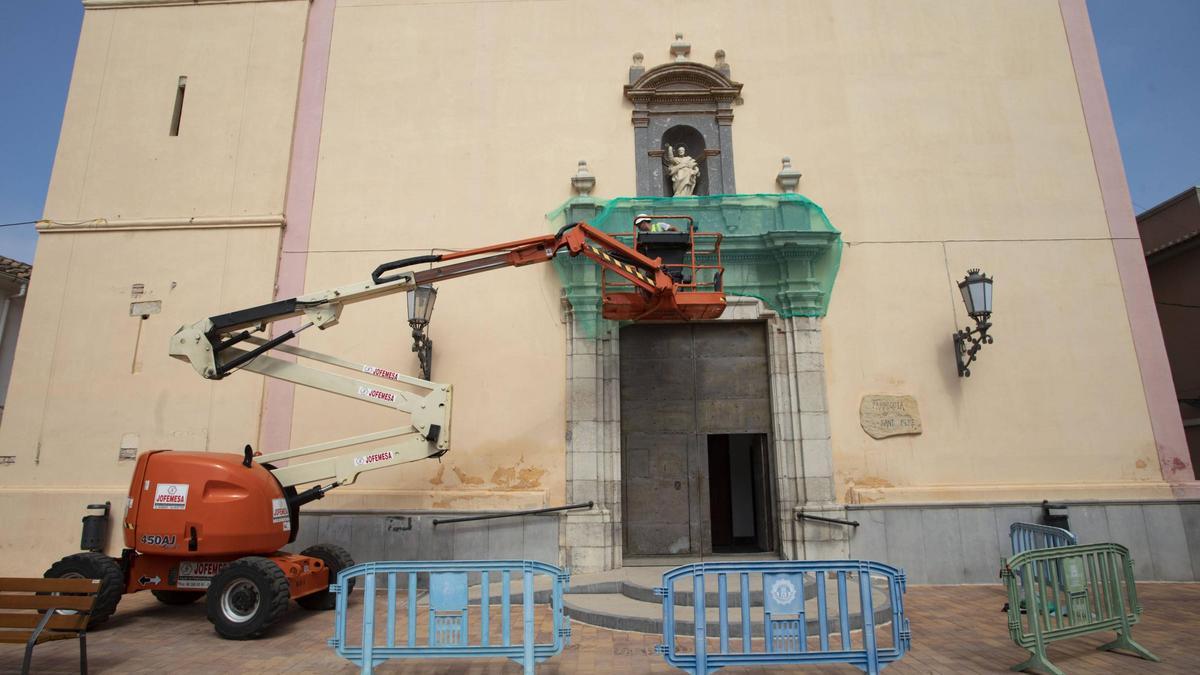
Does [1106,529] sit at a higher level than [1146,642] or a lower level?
higher

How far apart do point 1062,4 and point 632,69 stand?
6.57 m

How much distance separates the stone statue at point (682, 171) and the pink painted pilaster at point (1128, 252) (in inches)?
224

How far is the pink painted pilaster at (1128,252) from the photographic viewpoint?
8.26 m

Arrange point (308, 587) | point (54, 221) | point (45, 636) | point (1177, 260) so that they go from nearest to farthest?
point (45, 636)
point (308, 587)
point (54, 221)
point (1177, 260)

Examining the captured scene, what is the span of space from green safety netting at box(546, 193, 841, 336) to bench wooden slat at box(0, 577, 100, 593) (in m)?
5.57

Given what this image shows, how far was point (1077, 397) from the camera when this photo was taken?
27.7 feet

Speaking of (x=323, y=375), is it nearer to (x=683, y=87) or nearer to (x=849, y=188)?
(x=683, y=87)

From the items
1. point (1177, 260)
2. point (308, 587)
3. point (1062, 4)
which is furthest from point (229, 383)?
point (1177, 260)

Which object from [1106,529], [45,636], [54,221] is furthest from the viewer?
[54,221]

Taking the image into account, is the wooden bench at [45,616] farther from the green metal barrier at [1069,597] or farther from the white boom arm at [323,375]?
the green metal barrier at [1069,597]

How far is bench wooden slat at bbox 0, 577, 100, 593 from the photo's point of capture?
14.7 ft

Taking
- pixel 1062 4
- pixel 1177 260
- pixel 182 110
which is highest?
pixel 1062 4

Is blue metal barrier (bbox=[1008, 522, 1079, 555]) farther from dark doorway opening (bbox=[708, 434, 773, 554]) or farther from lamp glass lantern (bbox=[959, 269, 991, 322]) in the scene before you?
dark doorway opening (bbox=[708, 434, 773, 554])

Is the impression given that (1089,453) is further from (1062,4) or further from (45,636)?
(45,636)
